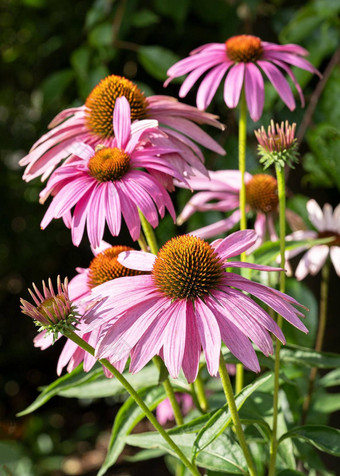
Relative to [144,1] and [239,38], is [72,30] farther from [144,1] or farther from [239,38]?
[239,38]

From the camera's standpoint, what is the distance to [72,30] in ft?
5.77

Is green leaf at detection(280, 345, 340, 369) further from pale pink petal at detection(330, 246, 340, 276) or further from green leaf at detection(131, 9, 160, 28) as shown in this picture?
green leaf at detection(131, 9, 160, 28)

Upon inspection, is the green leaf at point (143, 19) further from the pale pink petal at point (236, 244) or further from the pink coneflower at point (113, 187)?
the pale pink petal at point (236, 244)

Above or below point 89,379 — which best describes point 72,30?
above

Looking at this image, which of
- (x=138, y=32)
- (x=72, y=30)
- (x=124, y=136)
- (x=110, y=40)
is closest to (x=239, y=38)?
(x=124, y=136)

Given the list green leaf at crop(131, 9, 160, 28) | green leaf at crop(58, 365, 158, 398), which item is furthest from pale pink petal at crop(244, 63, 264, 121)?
green leaf at crop(131, 9, 160, 28)

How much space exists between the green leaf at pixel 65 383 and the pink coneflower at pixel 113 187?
21cm

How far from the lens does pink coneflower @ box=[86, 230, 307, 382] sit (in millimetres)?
509

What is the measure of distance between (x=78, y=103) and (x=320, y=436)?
953mm

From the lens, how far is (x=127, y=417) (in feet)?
2.57

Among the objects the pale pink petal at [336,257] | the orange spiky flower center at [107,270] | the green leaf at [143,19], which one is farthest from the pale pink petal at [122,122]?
the green leaf at [143,19]

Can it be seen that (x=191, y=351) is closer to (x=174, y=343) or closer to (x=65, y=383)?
(x=174, y=343)

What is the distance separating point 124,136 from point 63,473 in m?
1.81

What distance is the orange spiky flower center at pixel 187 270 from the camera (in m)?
0.56
